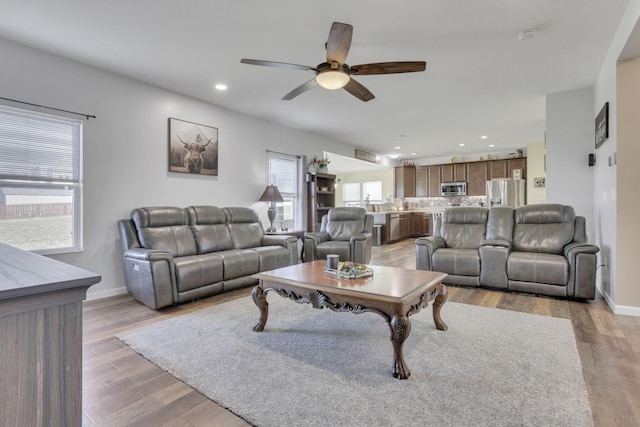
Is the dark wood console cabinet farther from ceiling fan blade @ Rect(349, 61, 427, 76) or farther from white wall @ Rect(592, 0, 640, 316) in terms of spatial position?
white wall @ Rect(592, 0, 640, 316)

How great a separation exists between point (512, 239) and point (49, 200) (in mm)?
5408

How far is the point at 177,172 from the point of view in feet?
14.6

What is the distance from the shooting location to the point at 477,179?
9156mm

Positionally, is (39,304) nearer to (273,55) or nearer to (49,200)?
(273,55)

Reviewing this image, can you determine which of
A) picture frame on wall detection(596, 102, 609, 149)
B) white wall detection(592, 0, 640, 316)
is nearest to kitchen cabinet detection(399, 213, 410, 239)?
white wall detection(592, 0, 640, 316)

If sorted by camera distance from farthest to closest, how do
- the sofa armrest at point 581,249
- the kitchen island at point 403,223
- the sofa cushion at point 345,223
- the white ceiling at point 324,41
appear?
the kitchen island at point 403,223
the sofa cushion at point 345,223
the sofa armrest at point 581,249
the white ceiling at point 324,41

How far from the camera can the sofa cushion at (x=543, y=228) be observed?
3939 mm

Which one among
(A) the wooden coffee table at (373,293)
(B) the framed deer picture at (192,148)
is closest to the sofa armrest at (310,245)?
(B) the framed deer picture at (192,148)

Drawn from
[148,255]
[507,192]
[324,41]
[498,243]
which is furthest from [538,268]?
[507,192]

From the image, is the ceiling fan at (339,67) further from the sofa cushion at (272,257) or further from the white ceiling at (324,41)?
the sofa cushion at (272,257)

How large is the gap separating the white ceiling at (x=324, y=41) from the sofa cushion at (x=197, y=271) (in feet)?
6.94

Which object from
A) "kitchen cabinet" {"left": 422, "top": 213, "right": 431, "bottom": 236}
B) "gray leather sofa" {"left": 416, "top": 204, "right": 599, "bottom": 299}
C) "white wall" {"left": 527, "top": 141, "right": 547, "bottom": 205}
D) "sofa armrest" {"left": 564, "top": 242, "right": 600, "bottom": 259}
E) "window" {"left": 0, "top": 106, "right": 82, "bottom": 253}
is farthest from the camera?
"kitchen cabinet" {"left": 422, "top": 213, "right": 431, "bottom": 236}

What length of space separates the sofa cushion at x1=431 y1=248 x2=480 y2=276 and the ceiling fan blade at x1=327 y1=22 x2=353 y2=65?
8.97 ft

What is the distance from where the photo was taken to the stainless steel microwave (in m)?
9.35
